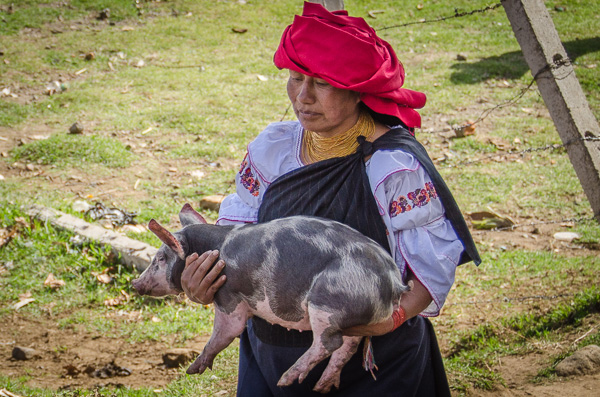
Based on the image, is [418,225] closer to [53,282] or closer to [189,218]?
[189,218]

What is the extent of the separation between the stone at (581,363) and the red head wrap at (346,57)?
2.14 m

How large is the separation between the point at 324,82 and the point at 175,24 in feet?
37.2

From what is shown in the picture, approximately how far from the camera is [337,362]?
2.37m

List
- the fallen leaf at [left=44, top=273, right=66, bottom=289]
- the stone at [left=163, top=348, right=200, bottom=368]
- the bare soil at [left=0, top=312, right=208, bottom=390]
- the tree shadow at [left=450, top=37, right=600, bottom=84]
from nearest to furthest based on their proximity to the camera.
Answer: the bare soil at [left=0, top=312, right=208, bottom=390] → the stone at [left=163, top=348, right=200, bottom=368] → the fallen leaf at [left=44, top=273, right=66, bottom=289] → the tree shadow at [left=450, top=37, right=600, bottom=84]

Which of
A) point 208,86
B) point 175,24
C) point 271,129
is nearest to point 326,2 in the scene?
point 271,129

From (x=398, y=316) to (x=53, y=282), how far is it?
4.10 meters

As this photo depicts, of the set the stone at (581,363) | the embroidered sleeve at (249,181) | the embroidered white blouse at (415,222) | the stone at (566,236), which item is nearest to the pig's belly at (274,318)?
the embroidered white blouse at (415,222)

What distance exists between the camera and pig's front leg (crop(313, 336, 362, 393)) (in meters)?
2.36

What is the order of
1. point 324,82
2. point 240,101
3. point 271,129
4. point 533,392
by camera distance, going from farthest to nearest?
1. point 240,101
2. point 533,392
3. point 271,129
4. point 324,82

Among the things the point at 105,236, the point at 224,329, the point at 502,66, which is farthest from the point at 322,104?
the point at 502,66

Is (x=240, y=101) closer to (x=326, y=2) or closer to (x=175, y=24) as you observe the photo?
(x=175, y=24)

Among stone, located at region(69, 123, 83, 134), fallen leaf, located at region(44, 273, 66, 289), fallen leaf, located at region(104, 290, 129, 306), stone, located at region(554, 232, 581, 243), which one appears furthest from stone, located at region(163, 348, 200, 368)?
stone, located at region(69, 123, 83, 134)

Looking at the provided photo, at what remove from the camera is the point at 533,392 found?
365cm

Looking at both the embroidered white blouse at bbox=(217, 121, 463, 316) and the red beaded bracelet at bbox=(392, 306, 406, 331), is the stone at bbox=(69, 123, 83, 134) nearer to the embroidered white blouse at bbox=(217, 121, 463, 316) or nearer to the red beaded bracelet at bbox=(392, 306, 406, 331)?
the embroidered white blouse at bbox=(217, 121, 463, 316)
